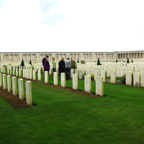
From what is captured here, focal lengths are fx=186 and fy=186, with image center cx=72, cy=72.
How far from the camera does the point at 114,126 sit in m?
4.53

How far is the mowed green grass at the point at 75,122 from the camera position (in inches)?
155

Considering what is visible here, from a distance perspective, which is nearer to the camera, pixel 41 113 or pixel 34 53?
pixel 41 113

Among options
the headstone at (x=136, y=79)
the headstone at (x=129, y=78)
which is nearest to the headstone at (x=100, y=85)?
the headstone at (x=136, y=79)

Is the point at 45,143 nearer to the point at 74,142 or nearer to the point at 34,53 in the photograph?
the point at 74,142

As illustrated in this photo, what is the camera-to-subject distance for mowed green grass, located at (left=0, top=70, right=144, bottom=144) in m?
3.93

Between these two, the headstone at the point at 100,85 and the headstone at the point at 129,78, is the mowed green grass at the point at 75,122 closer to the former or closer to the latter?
the headstone at the point at 100,85

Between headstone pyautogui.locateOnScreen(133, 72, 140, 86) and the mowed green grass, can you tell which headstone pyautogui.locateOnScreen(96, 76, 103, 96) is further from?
headstone pyautogui.locateOnScreen(133, 72, 140, 86)

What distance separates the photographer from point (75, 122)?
191 inches

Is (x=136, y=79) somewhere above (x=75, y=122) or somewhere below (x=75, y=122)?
above

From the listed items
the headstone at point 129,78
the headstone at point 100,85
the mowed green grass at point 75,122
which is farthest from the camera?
the headstone at point 129,78

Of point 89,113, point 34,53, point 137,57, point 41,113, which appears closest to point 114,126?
point 89,113

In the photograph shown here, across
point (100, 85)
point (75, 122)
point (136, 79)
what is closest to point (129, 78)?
point (136, 79)

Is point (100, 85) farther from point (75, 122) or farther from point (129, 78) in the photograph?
point (129, 78)

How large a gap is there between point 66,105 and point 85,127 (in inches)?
85.9
